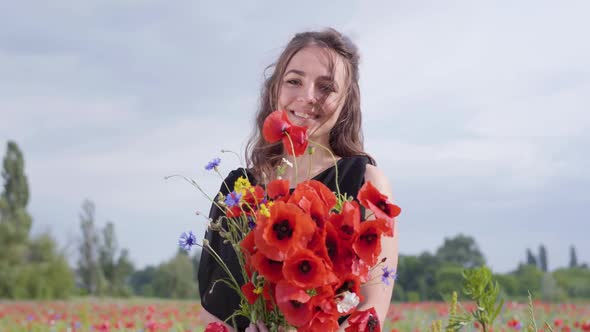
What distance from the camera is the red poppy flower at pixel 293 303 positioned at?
138cm

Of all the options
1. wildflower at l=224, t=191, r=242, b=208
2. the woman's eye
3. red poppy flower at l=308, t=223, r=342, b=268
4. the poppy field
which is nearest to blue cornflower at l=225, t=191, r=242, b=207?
wildflower at l=224, t=191, r=242, b=208

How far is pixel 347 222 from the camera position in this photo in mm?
1407

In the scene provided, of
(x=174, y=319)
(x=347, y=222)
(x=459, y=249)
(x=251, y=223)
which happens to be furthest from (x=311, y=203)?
(x=459, y=249)

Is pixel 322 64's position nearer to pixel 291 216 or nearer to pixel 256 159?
pixel 256 159

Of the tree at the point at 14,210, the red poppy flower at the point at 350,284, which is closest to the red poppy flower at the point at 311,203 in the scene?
the red poppy flower at the point at 350,284

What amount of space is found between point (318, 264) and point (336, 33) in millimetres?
1527

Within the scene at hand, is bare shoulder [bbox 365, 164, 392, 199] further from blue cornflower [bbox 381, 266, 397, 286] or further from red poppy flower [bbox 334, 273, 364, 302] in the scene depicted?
red poppy flower [bbox 334, 273, 364, 302]

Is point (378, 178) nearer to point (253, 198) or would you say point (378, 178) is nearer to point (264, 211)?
point (253, 198)

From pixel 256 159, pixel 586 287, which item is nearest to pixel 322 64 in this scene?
pixel 256 159

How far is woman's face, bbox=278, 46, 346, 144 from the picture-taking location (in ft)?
7.72

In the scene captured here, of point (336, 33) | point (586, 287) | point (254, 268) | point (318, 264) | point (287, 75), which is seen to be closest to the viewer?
point (318, 264)

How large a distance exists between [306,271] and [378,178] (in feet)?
3.42

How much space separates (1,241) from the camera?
21906 mm

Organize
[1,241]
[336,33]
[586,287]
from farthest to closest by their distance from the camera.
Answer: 1. [1,241]
2. [586,287]
3. [336,33]
